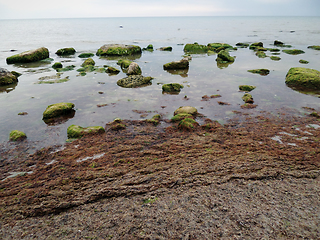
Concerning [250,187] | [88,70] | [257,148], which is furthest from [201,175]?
[88,70]

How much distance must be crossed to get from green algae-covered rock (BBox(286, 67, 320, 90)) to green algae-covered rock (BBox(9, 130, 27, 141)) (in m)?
16.4

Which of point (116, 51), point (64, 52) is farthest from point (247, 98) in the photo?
point (64, 52)

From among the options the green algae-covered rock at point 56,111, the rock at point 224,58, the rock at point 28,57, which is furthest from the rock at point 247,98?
the rock at point 28,57

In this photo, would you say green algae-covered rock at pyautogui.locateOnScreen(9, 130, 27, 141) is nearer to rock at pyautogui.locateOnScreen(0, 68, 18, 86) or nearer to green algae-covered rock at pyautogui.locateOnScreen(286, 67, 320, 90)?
rock at pyautogui.locateOnScreen(0, 68, 18, 86)

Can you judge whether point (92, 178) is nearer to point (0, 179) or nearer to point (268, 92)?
point (0, 179)

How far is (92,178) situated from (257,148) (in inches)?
217

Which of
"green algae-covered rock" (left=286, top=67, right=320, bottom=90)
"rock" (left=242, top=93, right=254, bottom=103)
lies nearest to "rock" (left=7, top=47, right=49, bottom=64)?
"rock" (left=242, top=93, right=254, bottom=103)

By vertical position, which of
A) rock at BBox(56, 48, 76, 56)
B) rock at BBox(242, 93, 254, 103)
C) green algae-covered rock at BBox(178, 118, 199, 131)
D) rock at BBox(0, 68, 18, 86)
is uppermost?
green algae-covered rock at BBox(178, 118, 199, 131)

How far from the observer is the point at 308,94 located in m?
12.0

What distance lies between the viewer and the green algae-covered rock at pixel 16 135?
7627mm

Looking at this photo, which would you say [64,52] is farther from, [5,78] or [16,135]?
[16,135]

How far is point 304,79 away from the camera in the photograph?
44.1ft

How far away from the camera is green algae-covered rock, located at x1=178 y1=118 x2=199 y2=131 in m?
8.12

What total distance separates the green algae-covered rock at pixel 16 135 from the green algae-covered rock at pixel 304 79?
16.4 meters
